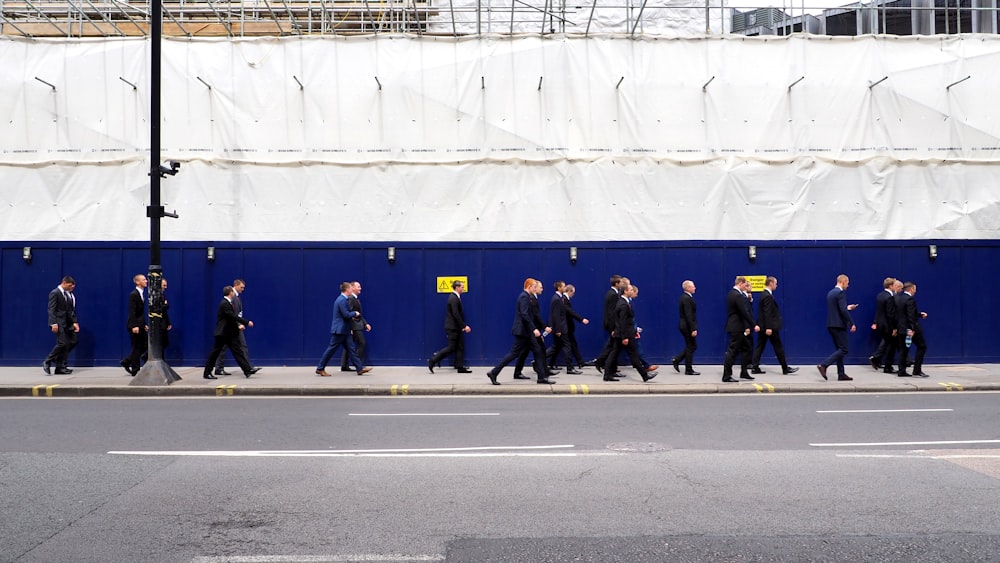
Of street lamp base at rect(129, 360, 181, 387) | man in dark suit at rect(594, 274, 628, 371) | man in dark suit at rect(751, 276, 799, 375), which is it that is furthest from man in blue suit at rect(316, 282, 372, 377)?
man in dark suit at rect(751, 276, 799, 375)

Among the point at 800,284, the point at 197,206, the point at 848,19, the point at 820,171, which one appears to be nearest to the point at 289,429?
the point at 197,206

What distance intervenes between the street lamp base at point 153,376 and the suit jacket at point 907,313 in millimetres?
12576

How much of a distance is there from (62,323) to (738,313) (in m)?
12.0

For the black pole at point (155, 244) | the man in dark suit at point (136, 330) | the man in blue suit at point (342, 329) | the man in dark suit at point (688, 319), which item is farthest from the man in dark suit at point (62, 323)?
the man in dark suit at point (688, 319)

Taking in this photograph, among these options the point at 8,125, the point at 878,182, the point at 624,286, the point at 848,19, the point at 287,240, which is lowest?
the point at 624,286

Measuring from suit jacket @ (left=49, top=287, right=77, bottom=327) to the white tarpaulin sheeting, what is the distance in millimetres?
2461

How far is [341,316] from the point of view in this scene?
13.9 m

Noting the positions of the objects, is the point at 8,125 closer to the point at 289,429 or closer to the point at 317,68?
the point at 317,68

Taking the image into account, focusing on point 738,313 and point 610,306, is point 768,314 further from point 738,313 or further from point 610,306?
point 610,306

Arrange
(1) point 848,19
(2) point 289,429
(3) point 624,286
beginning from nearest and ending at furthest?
(2) point 289,429, (3) point 624,286, (1) point 848,19

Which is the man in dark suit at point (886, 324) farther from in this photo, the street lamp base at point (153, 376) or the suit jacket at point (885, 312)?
the street lamp base at point (153, 376)

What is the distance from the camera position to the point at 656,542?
5.03 metres

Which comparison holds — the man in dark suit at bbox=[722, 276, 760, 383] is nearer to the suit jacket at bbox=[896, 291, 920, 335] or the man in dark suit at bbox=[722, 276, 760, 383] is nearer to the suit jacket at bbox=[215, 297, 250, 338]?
the suit jacket at bbox=[896, 291, 920, 335]

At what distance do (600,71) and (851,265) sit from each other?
6626 millimetres
